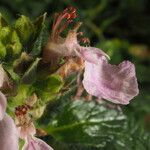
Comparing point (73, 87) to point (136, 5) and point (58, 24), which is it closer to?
point (58, 24)

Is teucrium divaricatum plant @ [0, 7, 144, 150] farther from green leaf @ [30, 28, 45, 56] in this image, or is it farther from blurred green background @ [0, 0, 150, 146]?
blurred green background @ [0, 0, 150, 146]

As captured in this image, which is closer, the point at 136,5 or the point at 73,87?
the point at 73,87

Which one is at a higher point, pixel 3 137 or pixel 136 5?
pixel 3 137

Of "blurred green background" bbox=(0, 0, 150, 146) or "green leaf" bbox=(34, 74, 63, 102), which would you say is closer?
"green leaf" bbox=(34, 74, 63, 102)

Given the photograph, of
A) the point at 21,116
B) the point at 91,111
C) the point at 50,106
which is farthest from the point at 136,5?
the point at 21,116

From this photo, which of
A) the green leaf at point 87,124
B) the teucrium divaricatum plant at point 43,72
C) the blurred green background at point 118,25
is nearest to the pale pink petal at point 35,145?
the teucrium divaricatum plant at point 43,72

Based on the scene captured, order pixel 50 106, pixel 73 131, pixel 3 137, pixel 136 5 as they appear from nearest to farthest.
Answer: pixel 3 137
pixel 50 106
pixel 73 131
pixel 136 5

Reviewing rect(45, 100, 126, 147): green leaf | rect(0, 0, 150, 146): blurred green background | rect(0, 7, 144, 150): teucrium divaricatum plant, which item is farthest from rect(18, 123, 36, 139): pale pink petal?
rect(0, 0, 150, 146): blurred green background
